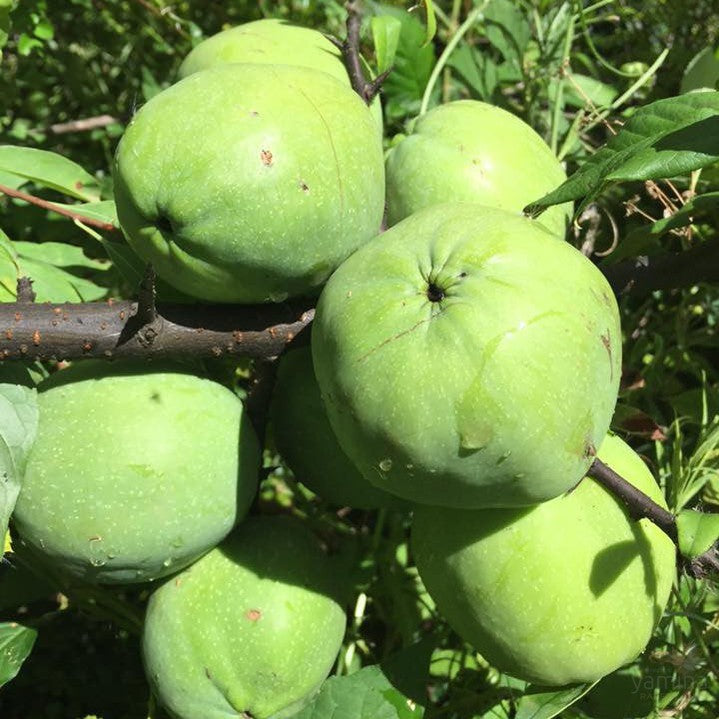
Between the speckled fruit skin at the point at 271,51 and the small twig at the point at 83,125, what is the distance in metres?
0.86

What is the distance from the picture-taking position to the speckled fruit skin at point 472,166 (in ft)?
4.81

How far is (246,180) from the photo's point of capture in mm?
1238

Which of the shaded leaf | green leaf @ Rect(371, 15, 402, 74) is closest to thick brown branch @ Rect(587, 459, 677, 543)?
the shaded leaf

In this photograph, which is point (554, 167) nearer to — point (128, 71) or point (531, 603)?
point (531, 603)

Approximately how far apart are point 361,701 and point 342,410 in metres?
0.62

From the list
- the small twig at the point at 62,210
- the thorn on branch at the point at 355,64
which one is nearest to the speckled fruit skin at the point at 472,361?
the thorn on branch at the point at 355,64

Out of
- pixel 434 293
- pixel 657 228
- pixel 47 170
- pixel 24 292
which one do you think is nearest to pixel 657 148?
pixel 657 228

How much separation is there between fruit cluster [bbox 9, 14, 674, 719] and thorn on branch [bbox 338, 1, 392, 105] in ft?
0.16

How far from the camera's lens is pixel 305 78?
1349mm

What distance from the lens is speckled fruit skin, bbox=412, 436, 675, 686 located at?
4.32 ft

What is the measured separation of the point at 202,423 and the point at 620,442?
0.67 meters

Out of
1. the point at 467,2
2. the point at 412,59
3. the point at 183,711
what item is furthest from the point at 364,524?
the point at 467,2

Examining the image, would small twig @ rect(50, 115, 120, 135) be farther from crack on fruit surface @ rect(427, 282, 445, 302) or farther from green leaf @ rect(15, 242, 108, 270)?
crack on fruit surface @ rect(427, 282, 445, 302)

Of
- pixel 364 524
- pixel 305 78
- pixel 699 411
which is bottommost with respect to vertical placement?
pixel 364 524
